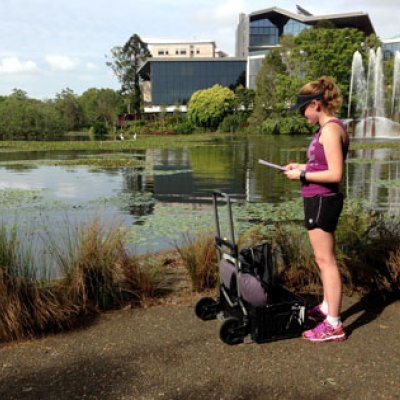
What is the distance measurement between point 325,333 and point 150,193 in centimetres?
1083

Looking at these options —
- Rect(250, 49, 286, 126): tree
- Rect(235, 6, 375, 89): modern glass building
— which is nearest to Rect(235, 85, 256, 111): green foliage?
Rect(250, 49, 286, 126): tree

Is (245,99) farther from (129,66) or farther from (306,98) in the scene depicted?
(306,98)

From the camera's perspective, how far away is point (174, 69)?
106m

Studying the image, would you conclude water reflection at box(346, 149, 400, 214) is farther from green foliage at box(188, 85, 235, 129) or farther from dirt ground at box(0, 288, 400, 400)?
green foliage at box(188, 85, 235, 129)

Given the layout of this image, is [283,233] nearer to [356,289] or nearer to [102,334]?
[356,289]

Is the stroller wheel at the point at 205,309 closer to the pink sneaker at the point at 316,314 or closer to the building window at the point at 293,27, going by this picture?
the pink sneaker at the point at 316,314

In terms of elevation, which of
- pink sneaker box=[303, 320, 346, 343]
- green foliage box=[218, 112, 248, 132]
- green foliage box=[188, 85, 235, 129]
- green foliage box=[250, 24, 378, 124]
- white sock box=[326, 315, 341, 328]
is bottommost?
pink sneaker box=[303, 320, 346, 343]

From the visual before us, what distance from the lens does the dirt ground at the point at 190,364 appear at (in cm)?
301

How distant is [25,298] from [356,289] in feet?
10.4

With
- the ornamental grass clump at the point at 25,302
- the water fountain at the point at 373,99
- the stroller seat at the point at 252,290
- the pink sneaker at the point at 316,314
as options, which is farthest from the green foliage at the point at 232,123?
the stroller seat at the point at 252,290

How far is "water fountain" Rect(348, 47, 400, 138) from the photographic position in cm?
4747

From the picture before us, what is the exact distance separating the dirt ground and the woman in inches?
12.8

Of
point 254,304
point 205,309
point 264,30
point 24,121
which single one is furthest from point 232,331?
point 264,30

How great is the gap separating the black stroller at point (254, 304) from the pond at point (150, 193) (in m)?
2.86
